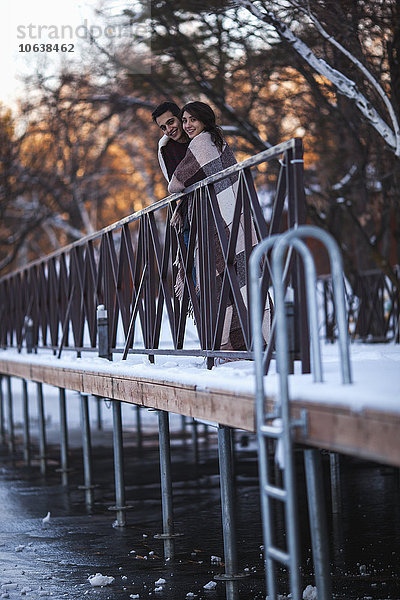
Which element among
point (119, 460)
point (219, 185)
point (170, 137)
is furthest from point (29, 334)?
point (219, 185)

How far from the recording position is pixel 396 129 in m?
9.86

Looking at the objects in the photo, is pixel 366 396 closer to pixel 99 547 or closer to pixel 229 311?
pixel 229 311

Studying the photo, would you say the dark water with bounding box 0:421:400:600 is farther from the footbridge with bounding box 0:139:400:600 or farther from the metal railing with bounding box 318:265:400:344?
the metal railing with bounding box 318:265:400:344

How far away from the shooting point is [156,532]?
8.44m

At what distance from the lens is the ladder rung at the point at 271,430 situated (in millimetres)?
3850

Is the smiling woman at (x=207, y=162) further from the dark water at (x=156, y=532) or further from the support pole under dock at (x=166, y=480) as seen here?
the dark water at (x=156, y=532)

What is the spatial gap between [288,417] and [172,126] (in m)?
3.68

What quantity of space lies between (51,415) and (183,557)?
1428 centimetres

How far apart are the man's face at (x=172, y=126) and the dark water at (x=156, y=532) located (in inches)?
118

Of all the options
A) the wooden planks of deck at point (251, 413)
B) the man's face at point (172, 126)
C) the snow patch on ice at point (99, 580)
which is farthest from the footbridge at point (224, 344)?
the snow patch on ice at point (99, 580)

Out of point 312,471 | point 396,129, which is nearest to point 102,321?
point 396,129

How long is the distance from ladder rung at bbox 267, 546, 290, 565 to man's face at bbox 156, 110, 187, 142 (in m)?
3.82

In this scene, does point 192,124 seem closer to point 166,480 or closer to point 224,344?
point 224,344

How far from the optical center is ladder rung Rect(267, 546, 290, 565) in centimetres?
371
